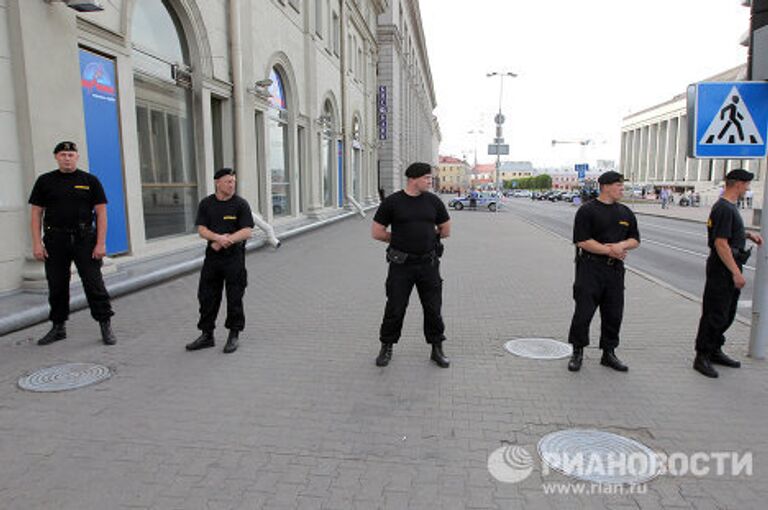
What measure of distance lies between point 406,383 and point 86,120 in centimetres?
646

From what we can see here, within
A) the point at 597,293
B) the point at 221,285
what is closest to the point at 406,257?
the point at 597,293

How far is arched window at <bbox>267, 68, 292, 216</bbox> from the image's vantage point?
1574 cm

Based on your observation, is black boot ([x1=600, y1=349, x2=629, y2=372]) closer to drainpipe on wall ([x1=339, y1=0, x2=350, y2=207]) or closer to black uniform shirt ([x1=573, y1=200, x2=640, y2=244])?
black uniform shirt ([x1=573, y1=200, x2=640, y2=244])

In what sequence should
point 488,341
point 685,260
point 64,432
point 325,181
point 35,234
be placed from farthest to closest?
point 325,181 → point 685,260 → point 488,341 → point 35,234 → point 64,432

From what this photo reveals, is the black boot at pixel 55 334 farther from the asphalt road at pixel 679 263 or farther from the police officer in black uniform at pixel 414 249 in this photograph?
the asphalt road at pixel 679 263

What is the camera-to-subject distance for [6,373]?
4477 millimetres

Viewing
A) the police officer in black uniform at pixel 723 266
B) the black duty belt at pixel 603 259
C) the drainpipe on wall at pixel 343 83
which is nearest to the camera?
the police officer in black uniform at pixel 723 266

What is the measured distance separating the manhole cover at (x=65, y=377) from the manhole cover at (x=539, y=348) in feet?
12.2

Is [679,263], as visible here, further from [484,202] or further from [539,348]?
[484,202]

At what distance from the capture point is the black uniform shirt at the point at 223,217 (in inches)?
202

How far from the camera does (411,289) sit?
4766 millimetres

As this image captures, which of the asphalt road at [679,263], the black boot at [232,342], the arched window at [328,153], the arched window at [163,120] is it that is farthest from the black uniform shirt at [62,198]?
the arched window at [328,153]

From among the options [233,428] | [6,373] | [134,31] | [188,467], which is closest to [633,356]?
[233,428]

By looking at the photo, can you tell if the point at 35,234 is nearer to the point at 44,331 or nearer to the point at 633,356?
the point at 44,331
